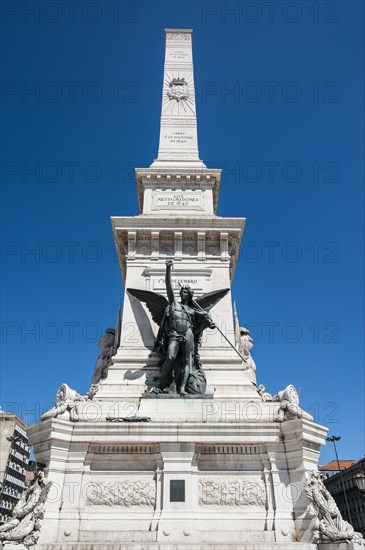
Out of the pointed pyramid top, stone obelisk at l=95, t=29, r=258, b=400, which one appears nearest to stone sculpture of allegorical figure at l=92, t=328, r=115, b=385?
stone obelisk at l=95, t=29, r=258, b=400

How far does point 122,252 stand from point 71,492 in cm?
914

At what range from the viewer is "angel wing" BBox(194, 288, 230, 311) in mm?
15422

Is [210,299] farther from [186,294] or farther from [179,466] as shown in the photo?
[179,466]

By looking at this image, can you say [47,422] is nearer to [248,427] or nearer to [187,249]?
[248,427]

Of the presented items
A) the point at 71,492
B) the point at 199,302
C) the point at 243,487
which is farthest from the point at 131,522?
the point at 199,302

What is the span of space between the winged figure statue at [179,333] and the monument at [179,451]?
33 mm

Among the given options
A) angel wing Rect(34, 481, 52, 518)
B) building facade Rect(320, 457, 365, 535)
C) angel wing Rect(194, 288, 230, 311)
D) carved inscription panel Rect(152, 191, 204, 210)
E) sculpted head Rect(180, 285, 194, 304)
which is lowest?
angel wing Rect(34, 481, 52, 518)

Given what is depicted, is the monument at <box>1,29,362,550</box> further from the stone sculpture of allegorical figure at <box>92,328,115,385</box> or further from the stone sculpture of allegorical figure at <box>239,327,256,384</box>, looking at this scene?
the stone sculpture of allegorical figure at <box>239,327,256,384</box>

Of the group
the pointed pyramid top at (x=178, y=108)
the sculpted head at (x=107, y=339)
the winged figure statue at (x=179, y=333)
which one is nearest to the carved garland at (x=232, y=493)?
the winged figure statue at (x=179, y=333)

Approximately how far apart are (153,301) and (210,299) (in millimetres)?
1817

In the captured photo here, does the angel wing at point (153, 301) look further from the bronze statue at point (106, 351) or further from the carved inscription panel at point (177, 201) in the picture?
the carved inscription panel at point (177, 201)

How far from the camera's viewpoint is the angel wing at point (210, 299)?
15.4 metres

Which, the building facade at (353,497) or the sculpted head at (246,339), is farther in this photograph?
the building facade at (353,497)

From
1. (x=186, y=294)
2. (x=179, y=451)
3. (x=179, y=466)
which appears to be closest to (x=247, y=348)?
(x=186, y=294)
